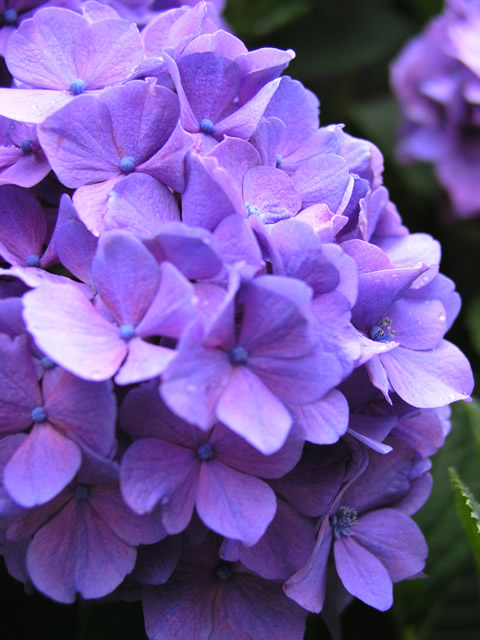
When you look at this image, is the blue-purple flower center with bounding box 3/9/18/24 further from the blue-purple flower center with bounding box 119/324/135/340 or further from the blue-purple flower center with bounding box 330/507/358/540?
the blue-purple flower center with bounding box 330/507/358/540

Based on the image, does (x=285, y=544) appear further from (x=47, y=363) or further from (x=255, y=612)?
(x=47, y=363)

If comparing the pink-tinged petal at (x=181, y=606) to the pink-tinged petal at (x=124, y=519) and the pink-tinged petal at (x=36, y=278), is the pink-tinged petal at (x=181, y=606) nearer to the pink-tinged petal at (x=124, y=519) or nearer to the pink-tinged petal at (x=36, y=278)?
the pink-tinged petal at (x=124, y=519)

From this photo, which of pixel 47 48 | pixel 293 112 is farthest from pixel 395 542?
pixel 47 48

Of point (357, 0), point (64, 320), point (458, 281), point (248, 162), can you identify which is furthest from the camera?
point (357, 0)

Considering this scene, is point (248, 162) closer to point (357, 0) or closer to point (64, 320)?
point (64, 320)

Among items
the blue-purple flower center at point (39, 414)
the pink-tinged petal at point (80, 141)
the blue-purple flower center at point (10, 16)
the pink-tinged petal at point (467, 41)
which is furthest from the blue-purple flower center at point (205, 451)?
the pink-tinged petal at point (467, 41)

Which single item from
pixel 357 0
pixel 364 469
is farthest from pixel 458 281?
pixel 364 469
